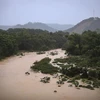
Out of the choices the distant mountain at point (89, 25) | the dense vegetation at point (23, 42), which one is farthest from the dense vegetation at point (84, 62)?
the distant mountain at point (89, 25)

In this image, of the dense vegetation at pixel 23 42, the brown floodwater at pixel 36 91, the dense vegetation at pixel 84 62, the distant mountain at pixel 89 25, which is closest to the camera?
the brown floodwater at pixel 36 91

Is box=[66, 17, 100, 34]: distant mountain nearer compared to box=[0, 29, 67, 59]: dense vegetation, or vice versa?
box=[0, 29, 67, 59]: dense vegetation

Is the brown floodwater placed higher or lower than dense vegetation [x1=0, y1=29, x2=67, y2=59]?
lower

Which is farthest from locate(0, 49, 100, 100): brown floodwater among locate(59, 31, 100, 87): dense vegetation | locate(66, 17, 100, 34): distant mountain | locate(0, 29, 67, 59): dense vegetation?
locate(66, 17, 100, 34): distant mountain

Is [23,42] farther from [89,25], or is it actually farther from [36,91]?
[89,25]

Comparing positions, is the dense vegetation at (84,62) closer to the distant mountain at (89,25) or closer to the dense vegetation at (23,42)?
the dense vegetation at (23,42)

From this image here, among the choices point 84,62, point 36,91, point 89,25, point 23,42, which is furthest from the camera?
point 89,25

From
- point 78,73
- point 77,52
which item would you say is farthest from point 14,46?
point 78,73

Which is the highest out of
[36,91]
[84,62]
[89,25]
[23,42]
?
[89,25]

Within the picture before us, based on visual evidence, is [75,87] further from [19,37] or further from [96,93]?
[19,37]

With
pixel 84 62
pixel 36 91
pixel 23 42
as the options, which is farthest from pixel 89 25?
pixel 36 91

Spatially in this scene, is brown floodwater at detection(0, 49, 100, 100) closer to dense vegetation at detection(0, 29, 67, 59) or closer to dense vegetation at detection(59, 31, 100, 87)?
dense vegetation at detection(59, 31, 100, 87)
